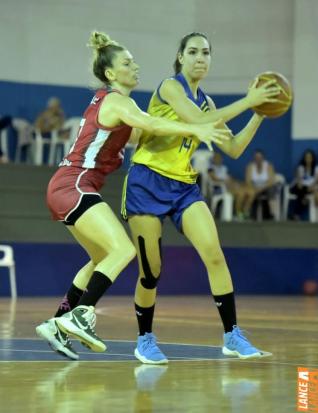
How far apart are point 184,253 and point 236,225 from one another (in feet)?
3.92

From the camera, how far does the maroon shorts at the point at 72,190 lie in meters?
5.94

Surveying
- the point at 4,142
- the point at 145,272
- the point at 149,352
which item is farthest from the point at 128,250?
the point at 4,142

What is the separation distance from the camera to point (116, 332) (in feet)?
26.9

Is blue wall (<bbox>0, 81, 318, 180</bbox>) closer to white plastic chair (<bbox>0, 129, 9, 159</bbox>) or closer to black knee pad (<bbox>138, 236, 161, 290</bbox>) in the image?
white plastic chair (<bbox>0, 129, 9, 159</bbox>)

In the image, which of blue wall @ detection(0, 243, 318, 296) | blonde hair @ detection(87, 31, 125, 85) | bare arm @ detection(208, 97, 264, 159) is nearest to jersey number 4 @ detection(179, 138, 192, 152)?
bare arm @ detection(208, 97, 264, 159)

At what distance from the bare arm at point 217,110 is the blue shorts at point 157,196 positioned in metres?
0.40

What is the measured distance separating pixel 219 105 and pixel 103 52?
13.5m

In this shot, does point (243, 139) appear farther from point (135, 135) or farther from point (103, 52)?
point (103, 52)

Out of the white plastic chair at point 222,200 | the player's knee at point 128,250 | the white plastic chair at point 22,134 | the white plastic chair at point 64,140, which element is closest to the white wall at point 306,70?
the white plastic chair at point 222,200

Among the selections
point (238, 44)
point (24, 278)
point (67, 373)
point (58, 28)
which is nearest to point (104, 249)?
point (67, 373)

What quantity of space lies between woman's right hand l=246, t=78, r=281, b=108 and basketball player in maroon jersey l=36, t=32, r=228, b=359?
0.27 metres

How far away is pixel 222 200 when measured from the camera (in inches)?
678

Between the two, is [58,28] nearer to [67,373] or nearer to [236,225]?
[236,225]

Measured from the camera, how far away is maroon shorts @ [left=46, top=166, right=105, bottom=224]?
5938 millimetres
